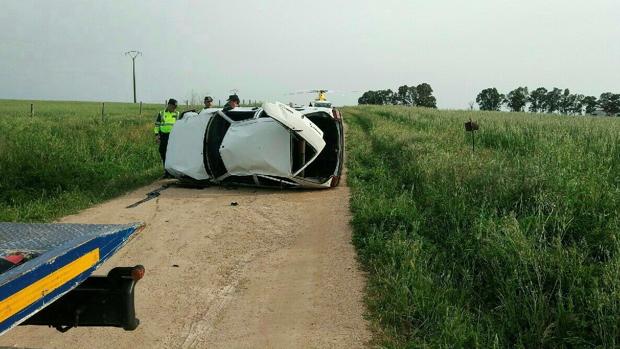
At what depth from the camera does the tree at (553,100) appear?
92.1 metres

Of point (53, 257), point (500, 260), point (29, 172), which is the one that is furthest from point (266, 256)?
point (29, 172)

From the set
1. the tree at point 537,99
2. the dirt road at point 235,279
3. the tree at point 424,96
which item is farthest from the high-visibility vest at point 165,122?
the tree at point 424,96

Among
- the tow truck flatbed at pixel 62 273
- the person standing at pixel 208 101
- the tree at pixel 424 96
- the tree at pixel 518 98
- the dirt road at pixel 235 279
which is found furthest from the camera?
the tree at pixel 424 96

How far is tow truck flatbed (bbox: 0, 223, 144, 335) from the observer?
82.0 inches

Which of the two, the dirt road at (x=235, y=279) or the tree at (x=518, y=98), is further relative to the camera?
the tree at (x=518, y=98)

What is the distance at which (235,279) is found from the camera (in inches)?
212

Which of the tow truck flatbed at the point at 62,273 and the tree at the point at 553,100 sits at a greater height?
the tree at the point at 553,100

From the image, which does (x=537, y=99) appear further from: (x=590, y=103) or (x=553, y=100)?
(x=590, y=103)

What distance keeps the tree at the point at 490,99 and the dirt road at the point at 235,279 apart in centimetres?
9437

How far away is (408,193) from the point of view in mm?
8547

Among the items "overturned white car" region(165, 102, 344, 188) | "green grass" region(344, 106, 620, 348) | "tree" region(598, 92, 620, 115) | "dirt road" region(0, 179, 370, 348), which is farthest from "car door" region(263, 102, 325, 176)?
"tree" region(598, 92, 620, 115)

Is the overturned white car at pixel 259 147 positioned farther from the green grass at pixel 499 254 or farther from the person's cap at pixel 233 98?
the green grass at pixel 499 254

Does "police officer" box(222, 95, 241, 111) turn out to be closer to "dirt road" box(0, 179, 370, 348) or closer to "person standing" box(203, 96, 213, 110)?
"person standing" box(203, 96, 213, 110)

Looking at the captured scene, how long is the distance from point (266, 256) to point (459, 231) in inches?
90.2
